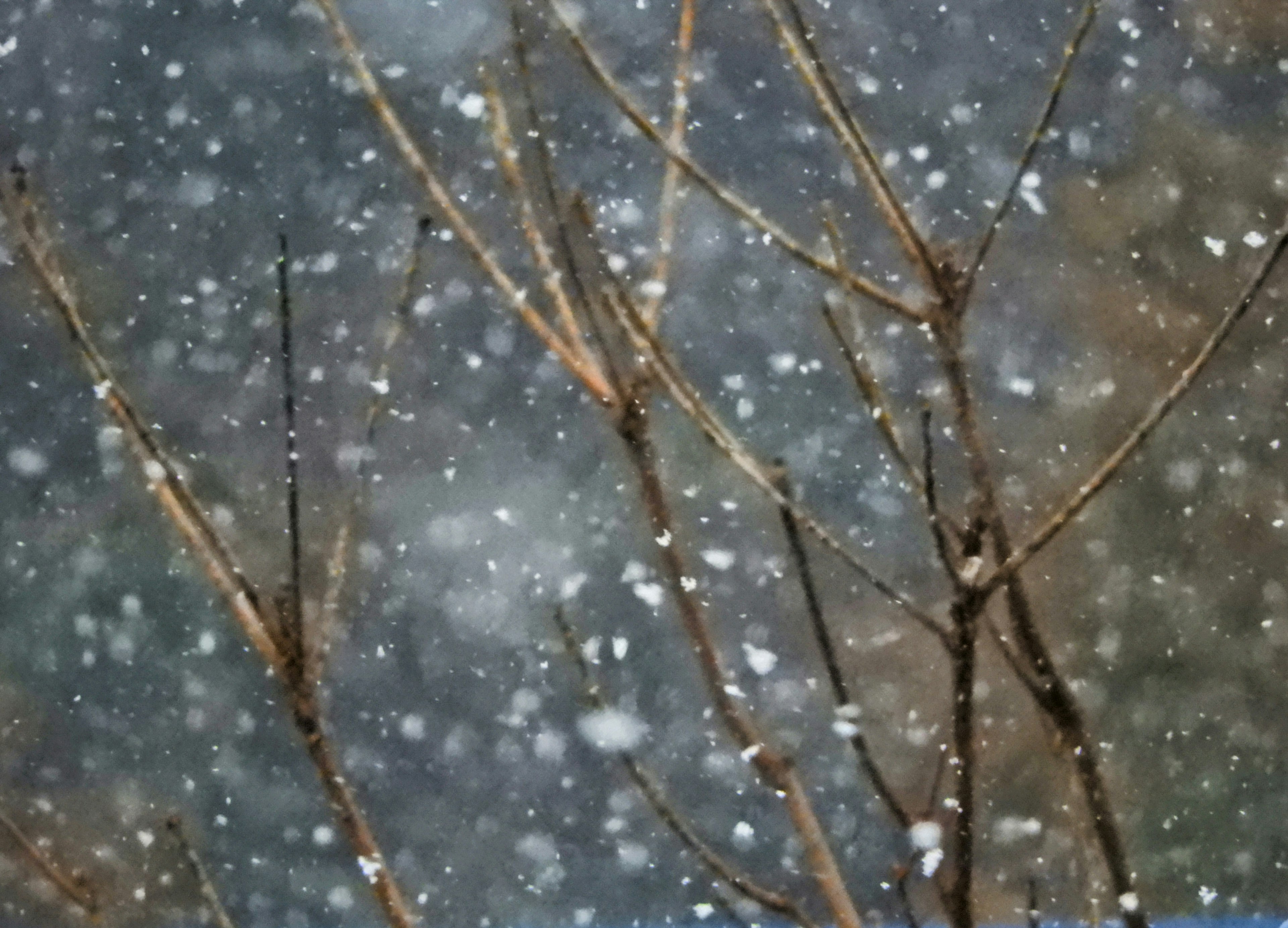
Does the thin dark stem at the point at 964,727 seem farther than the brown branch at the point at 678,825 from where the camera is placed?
No

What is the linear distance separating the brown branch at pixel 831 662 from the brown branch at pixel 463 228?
0.60 ft

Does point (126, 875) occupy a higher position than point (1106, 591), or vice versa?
point (1106, 591)

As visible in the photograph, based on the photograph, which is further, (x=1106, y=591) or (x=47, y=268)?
(x=1106, y=591)

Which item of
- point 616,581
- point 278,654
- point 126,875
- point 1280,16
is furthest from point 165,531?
point 1280,16

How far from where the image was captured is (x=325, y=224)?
491 cm

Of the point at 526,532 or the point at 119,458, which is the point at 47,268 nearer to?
the point at 119,458

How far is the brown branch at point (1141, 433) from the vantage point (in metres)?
0.94

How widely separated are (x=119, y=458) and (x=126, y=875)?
4.52ft

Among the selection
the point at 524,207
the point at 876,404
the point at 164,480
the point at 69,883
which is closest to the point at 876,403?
the point at 876,404

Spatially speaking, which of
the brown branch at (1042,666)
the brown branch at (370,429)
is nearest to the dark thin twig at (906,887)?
the brown branch at (1042,666)

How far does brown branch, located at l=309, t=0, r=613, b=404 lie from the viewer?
1144mm

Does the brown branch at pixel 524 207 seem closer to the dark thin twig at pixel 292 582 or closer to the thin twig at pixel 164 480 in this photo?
the dark thin twig at pixel 292 582

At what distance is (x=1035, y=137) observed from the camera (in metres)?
1.01

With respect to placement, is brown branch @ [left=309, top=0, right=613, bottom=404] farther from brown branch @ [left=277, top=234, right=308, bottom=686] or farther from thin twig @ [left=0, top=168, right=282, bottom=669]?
thin twig @ [left=0, top=168, right=282, bottom=669]
